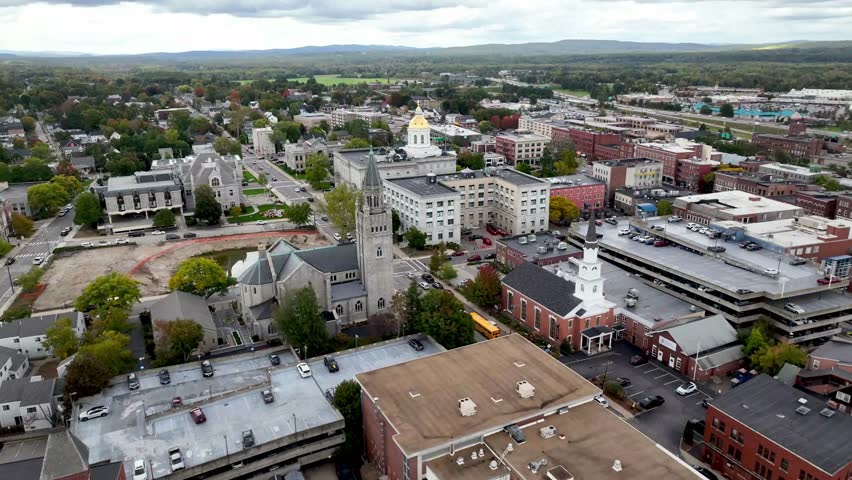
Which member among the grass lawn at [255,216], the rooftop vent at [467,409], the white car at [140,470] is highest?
the rooftop vent at [467,409]

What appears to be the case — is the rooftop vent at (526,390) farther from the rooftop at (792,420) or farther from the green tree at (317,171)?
the green tree at (317,171)

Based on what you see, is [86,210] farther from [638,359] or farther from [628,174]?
[628,174]

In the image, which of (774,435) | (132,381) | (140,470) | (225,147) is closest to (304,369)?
(132,381)

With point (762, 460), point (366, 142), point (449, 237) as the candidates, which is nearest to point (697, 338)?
point (762, 460)

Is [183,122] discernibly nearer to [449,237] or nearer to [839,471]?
[449,237]

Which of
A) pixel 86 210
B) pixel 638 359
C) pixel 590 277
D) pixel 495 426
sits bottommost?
pixel 638 359

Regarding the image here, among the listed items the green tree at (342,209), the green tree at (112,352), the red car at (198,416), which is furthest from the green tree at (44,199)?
the red car at (198,416)
